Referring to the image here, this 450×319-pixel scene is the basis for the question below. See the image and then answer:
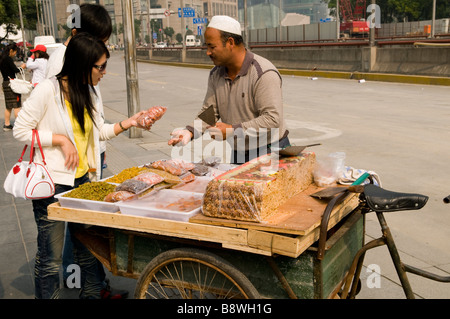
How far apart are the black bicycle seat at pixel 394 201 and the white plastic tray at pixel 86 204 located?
4.86 feet

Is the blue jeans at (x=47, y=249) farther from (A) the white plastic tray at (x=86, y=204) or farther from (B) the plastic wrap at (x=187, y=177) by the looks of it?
(B) the plastic wrap at (x=187, y=177)

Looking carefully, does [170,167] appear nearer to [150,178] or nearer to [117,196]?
[150,178]

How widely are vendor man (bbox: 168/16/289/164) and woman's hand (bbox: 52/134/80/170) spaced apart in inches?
25.6

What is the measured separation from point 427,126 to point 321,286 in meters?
8.40

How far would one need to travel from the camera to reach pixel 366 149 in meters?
8.41

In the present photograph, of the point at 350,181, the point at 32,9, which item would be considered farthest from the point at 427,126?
the point at 32,9

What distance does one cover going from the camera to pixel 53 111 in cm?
318

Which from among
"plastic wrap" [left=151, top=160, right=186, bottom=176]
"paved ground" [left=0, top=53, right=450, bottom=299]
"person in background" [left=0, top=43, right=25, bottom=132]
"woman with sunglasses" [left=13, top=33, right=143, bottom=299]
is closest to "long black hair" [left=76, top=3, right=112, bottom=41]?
"woman with sunglasses" [left=13, top=33, right=143, bottom=299]

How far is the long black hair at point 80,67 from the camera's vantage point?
306cm

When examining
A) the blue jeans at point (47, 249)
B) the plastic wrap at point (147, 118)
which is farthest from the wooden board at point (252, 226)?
the plastic wrap at point (147, 118)

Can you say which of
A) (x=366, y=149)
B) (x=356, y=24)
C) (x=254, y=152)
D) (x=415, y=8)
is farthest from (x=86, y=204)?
(x=415, y=8)

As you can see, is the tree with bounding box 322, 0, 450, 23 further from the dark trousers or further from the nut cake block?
the nut cake block

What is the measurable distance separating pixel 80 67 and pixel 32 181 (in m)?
0.78
